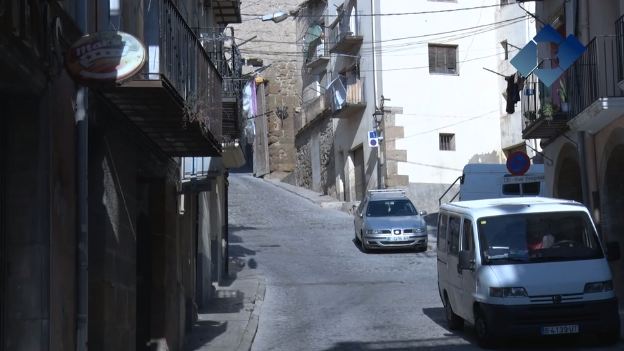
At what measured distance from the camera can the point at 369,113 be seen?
36.9 m

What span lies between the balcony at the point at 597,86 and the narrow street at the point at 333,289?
4364 millimetres

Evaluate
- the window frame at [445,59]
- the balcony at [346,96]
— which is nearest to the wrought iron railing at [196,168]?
the window frame at [445,59]

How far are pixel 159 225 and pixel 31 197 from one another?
5529mm

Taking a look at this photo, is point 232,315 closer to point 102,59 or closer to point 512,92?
point 512,92

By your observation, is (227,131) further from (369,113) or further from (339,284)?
(369,113)

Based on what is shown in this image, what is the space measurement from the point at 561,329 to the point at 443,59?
25.2m

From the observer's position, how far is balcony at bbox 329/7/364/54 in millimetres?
37584

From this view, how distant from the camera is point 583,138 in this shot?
1748 centimetres

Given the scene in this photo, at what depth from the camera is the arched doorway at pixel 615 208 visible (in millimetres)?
16531

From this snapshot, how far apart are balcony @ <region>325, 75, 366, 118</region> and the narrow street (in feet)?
15.8

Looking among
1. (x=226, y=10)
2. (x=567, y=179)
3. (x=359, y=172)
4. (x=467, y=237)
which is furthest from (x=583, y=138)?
(x=359, y=172)

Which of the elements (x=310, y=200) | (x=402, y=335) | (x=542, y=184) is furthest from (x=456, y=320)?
(x=310, y=200)

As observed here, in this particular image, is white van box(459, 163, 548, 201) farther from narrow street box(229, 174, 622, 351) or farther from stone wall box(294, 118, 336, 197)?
stone wall box(294, 118, 336, 197)

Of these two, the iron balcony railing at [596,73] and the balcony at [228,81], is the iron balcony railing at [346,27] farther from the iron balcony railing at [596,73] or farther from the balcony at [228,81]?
the iron balcony railing at [596,73]
